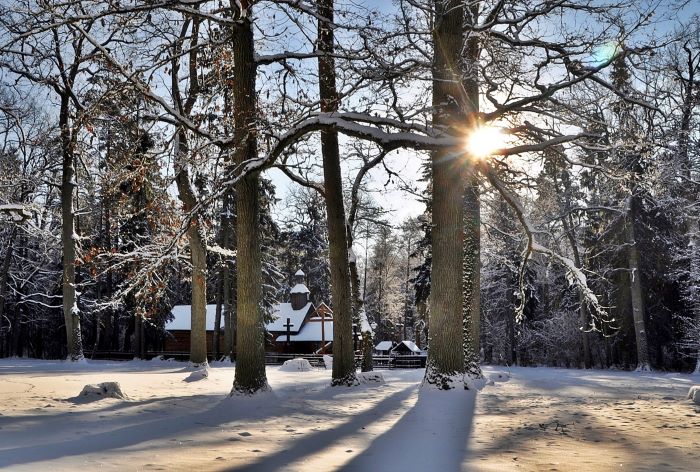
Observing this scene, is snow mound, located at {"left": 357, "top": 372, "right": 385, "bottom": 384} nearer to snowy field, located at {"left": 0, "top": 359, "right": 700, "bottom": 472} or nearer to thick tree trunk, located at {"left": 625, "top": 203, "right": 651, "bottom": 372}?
snowy field, located at {"left": 0, "top": 359, "right": 700, "bottom": 472}

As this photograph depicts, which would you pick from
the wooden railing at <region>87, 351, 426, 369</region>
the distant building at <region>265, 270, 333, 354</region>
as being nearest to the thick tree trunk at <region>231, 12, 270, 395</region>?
the wooden railing at <region>87, 351, 426, 369</region>

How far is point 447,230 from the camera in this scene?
418 inches

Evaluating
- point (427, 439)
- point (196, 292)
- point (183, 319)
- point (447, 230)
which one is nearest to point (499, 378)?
point (447, 230)

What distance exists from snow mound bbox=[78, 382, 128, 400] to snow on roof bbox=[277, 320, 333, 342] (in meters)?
29.6

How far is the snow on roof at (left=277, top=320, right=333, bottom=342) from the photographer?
39.3m

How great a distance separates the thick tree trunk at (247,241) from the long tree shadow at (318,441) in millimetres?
2205

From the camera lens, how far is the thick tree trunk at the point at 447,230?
10469 mm

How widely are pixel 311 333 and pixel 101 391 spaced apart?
3059 cm

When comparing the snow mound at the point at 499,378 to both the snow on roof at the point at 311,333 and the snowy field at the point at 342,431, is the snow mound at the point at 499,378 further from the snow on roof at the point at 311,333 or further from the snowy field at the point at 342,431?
the snow on roof at the point at 311,333

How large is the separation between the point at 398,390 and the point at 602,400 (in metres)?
4.27

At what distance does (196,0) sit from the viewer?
9445 mm

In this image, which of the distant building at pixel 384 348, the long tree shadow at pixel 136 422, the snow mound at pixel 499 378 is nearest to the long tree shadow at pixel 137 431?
the long tree shadow at pixel 136 422

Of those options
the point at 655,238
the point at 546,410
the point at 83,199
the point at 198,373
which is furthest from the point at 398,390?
the point at 83,199

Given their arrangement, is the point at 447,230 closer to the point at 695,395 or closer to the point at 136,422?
the point at 695,395
